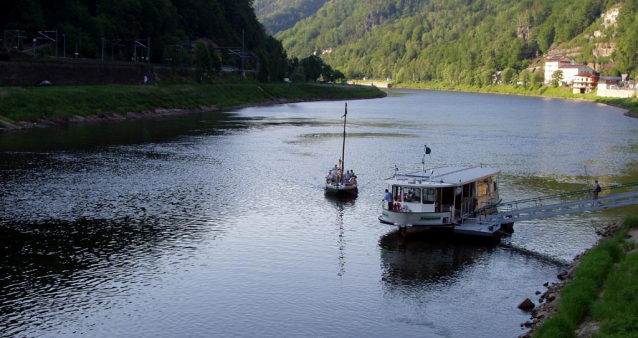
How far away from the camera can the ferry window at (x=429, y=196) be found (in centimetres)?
3775

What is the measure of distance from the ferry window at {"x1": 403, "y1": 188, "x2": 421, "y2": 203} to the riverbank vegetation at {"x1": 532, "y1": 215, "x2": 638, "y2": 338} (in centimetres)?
1025

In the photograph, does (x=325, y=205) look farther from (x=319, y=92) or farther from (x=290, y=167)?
(x=319, y=92)

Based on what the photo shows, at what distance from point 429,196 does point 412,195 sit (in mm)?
946

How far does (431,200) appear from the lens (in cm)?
3778

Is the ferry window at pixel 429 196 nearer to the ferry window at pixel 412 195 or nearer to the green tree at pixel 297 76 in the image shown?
the ferry window at pixel 412 195

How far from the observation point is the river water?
87.2 feet

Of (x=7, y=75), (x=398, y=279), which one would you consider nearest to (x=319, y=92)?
(x=7, y=75)

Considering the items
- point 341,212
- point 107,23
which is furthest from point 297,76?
point 341,212

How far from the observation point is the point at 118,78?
12250 cm

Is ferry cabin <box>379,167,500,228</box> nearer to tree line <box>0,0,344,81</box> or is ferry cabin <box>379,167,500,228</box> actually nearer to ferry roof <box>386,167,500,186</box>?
ferry roof <box>386,167,500,186</box>

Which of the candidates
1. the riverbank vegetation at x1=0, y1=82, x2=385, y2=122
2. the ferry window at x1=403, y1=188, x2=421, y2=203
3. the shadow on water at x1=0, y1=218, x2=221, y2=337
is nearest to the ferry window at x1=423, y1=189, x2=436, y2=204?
the ferry window at x1=403, y1=188, x2=421, y2=203

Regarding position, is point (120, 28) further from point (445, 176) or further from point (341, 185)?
point (445, 176)

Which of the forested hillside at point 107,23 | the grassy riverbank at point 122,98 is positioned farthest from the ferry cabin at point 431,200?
the forested hillside at point 107,23

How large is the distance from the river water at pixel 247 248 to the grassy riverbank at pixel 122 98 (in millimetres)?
14885
